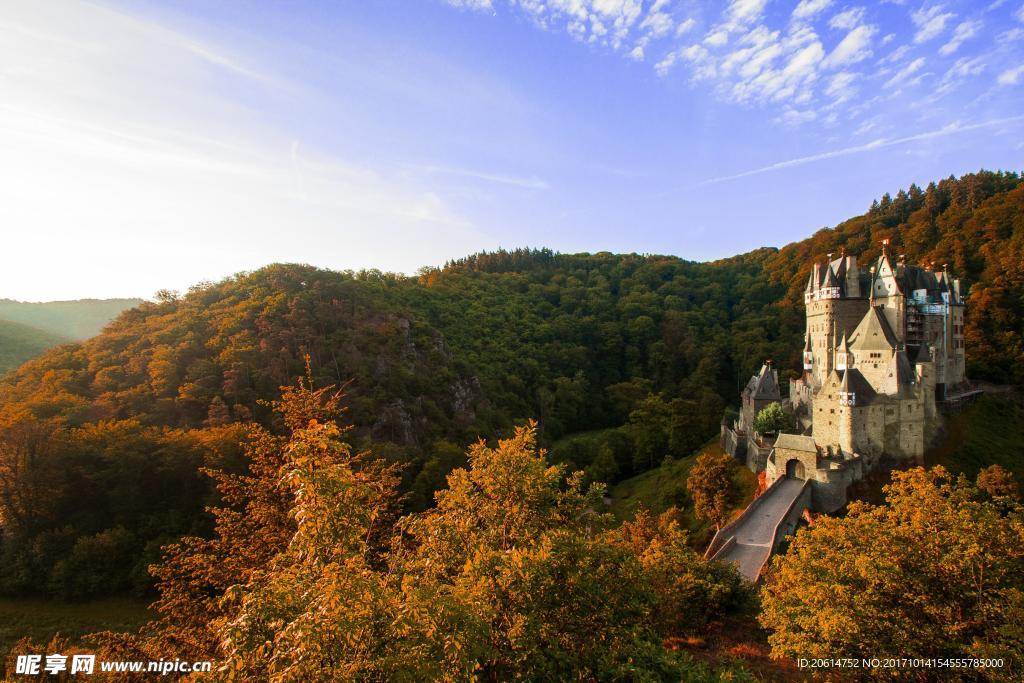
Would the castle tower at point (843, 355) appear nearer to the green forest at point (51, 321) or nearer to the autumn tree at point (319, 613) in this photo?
the autumn tree at point (319, 613)

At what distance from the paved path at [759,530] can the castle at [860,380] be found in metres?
1.70

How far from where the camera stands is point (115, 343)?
140 ft

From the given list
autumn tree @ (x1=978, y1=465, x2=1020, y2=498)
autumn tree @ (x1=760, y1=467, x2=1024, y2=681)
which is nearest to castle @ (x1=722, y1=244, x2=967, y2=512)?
autumn tree @ (x1=978, y1=465, x2=1020, y2=498)

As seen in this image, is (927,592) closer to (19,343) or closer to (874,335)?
(874,335)

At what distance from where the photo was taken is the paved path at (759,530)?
25.6m

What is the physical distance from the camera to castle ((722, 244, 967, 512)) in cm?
3184

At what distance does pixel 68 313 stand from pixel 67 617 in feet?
241

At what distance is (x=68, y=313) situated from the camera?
76.4 meters

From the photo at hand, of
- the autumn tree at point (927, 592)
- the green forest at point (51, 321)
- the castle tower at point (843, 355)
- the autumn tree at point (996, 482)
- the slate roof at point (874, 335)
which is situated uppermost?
the green forest at point (51, 321)

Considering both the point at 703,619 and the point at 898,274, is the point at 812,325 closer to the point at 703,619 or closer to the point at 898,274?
the point at 898,274

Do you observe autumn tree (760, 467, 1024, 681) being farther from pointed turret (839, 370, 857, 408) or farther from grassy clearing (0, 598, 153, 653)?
grassy clearing (0, 598, 153, 653)

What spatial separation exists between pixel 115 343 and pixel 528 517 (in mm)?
47518

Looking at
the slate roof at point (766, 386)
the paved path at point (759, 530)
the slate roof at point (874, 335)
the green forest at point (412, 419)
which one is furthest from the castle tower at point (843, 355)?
the paved path at point (759, 530)

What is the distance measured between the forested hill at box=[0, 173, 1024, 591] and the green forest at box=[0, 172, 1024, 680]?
24 centimetres
